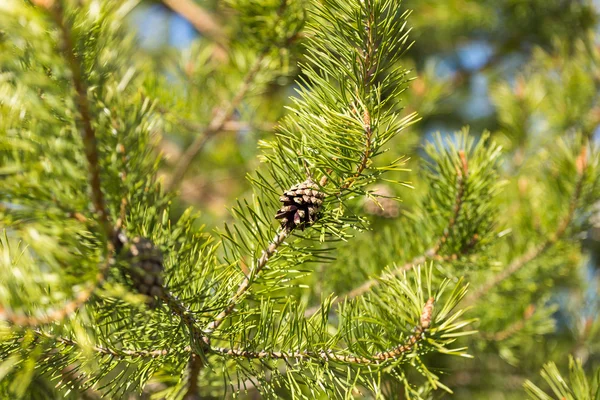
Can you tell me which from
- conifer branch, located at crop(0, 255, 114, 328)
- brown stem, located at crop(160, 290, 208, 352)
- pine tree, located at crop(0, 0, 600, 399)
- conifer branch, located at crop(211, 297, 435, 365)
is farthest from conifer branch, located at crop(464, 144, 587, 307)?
conifer branch, located at crop(0, 255, 114, 328)

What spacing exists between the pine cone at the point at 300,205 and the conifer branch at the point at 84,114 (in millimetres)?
144

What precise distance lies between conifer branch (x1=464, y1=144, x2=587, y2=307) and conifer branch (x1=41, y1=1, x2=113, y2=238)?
0.67 metres

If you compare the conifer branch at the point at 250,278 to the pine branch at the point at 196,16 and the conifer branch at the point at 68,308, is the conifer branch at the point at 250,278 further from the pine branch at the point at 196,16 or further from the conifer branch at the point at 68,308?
the pine branch at the point at 196,16

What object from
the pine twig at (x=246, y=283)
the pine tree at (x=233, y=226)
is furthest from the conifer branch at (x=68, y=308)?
the pine twig at (x=246, y=283)

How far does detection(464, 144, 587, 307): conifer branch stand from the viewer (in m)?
0.80

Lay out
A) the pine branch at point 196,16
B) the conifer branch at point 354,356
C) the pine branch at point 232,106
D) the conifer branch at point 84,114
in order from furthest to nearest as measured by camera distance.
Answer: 1. the pine branch at point 196,16
2. the pine branch at point 232,106
3. the conifer branch at point 354,356
4. the conifer branch at point 84,114

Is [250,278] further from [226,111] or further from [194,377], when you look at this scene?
[226,111]

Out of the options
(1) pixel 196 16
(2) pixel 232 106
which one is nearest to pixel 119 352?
(2) pixel 232 106

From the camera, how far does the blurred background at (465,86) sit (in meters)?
0.84

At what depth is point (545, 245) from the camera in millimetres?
819

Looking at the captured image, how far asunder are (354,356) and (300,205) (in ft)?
0.48

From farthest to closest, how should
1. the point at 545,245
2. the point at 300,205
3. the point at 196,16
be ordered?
the point at 196,16, the point at 545,245, the point at 300,205

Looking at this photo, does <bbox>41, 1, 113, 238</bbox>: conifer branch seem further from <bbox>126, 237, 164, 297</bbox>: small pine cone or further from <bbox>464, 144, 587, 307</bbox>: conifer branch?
<bbox>464, 144, 587, 307</bbox>: conifer branch

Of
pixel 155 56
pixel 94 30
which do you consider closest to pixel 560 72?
pixel 94 30
